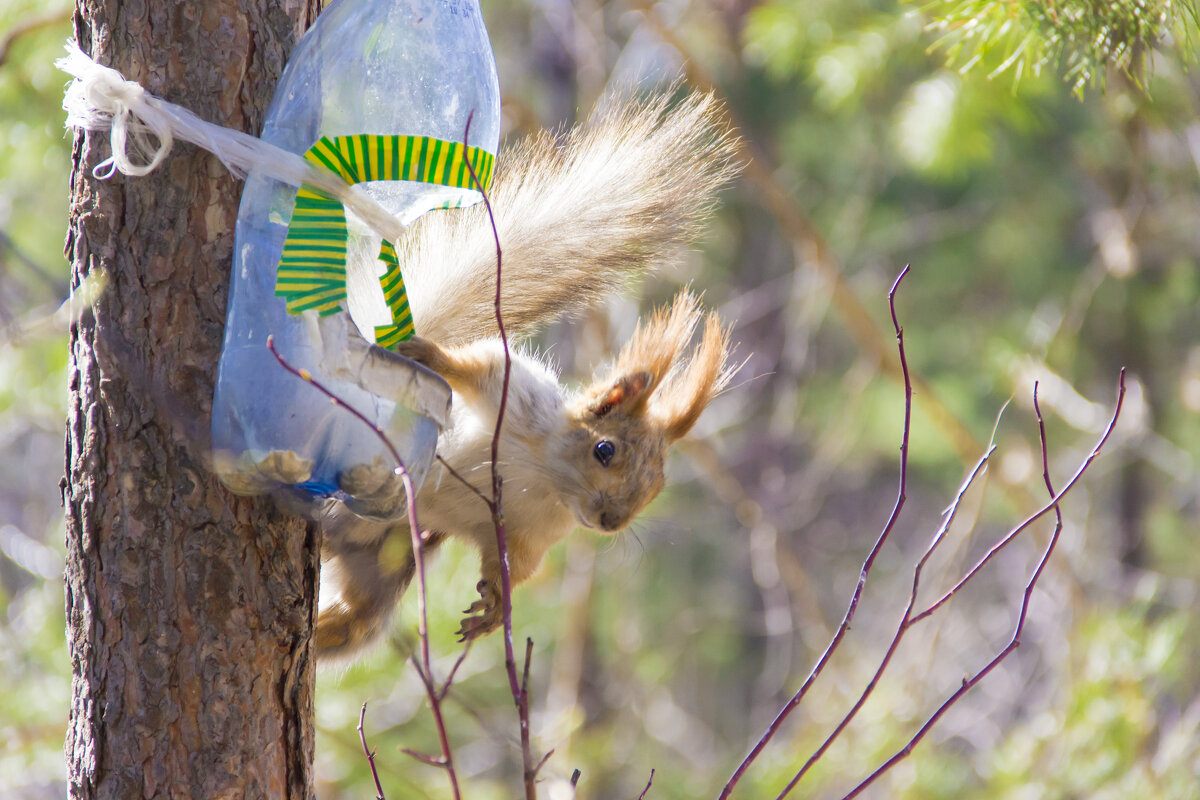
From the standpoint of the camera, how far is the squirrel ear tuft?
4.56 feet

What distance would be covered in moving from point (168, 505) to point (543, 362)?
78 cm

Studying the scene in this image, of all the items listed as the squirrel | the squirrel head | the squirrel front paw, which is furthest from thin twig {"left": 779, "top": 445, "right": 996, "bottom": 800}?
the squirrel head

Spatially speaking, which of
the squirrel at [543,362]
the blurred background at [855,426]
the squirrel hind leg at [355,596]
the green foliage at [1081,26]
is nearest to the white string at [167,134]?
the blurred background at [855,426]

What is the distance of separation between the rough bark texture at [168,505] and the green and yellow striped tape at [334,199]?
0.12m

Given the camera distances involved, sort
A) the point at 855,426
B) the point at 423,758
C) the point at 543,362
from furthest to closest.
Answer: the point at 855,426 < the point at 543,362 < the point at 423,758

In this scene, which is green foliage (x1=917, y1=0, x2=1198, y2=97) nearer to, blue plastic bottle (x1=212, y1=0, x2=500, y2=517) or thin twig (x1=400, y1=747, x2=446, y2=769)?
blue plastic bottle (x1=212, y1=0, x2=500, y2=517)

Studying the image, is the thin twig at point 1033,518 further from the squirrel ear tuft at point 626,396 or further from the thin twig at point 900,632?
the squirrel ear tuft at point 626,396

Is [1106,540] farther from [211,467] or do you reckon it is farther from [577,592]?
[211,467]

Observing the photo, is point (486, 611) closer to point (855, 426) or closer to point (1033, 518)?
point (1033, 518)

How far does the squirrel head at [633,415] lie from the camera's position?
1365mm

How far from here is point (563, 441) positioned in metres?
1.39

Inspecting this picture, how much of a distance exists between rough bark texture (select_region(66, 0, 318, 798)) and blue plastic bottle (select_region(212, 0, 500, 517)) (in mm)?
60

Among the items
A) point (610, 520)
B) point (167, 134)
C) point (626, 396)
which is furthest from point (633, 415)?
point (167, 134)

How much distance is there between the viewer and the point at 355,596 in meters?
1.28
